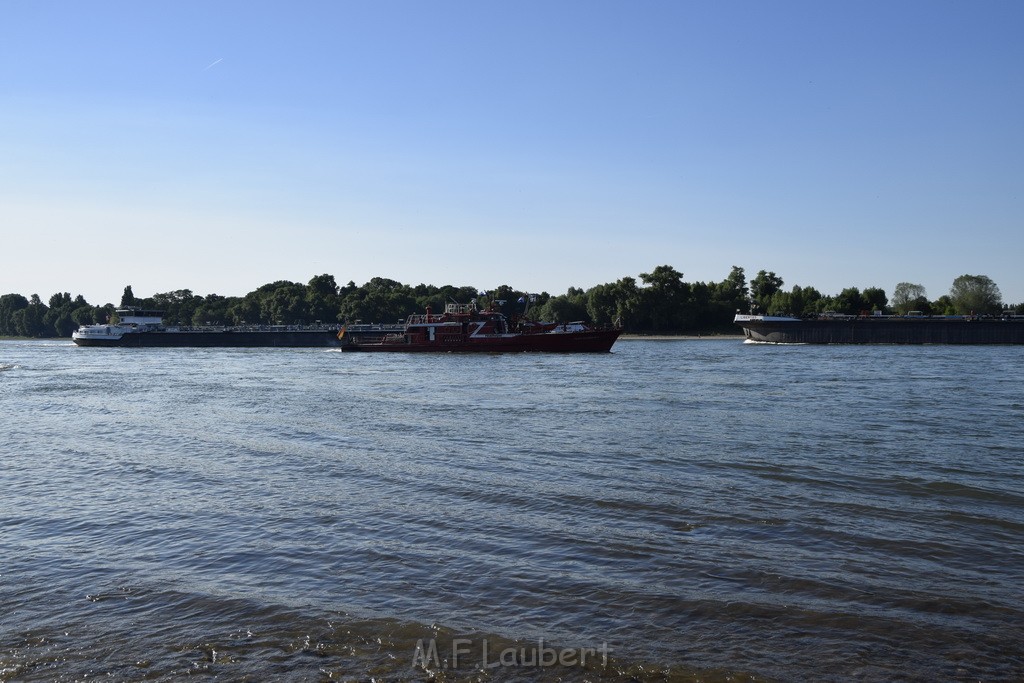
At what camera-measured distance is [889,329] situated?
4094 inches

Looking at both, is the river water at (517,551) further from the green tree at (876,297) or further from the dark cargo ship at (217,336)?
the green tree at (876,297)

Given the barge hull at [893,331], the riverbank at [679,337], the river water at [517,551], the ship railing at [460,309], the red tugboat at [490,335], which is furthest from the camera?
the riverbank at [679,337]

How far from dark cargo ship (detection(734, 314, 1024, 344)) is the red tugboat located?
36.0 metres

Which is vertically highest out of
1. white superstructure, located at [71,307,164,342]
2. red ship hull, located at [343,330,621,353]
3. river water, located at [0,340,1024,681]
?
white superstructure, located at [71,307,164,342]

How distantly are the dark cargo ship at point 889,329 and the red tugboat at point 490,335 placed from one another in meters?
36.0

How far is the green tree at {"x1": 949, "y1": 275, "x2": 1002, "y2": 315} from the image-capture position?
6038 inches

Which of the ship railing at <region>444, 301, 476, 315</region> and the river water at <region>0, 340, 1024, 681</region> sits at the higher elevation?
the ship railing at <region>444, 301, 476, 315</region>

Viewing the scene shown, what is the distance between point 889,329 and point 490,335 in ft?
179

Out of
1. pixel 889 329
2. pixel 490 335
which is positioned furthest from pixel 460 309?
pixel 889 329

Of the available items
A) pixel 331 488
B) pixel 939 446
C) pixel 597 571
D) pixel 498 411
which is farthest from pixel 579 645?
pixel 498 411

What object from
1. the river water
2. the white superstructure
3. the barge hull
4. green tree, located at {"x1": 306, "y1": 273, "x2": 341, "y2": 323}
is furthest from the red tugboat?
green tree, located at {"x1": 306, "y1": 273, "x2": 341, "y2": 323}

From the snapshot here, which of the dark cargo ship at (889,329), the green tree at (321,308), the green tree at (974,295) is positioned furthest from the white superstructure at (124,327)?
the green tree at (974,295)

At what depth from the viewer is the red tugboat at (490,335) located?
7994 centimetres

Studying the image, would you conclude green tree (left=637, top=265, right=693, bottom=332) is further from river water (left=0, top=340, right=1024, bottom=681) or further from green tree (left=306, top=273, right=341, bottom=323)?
river water (left=0, top=340, right=1024, bottom=681)
